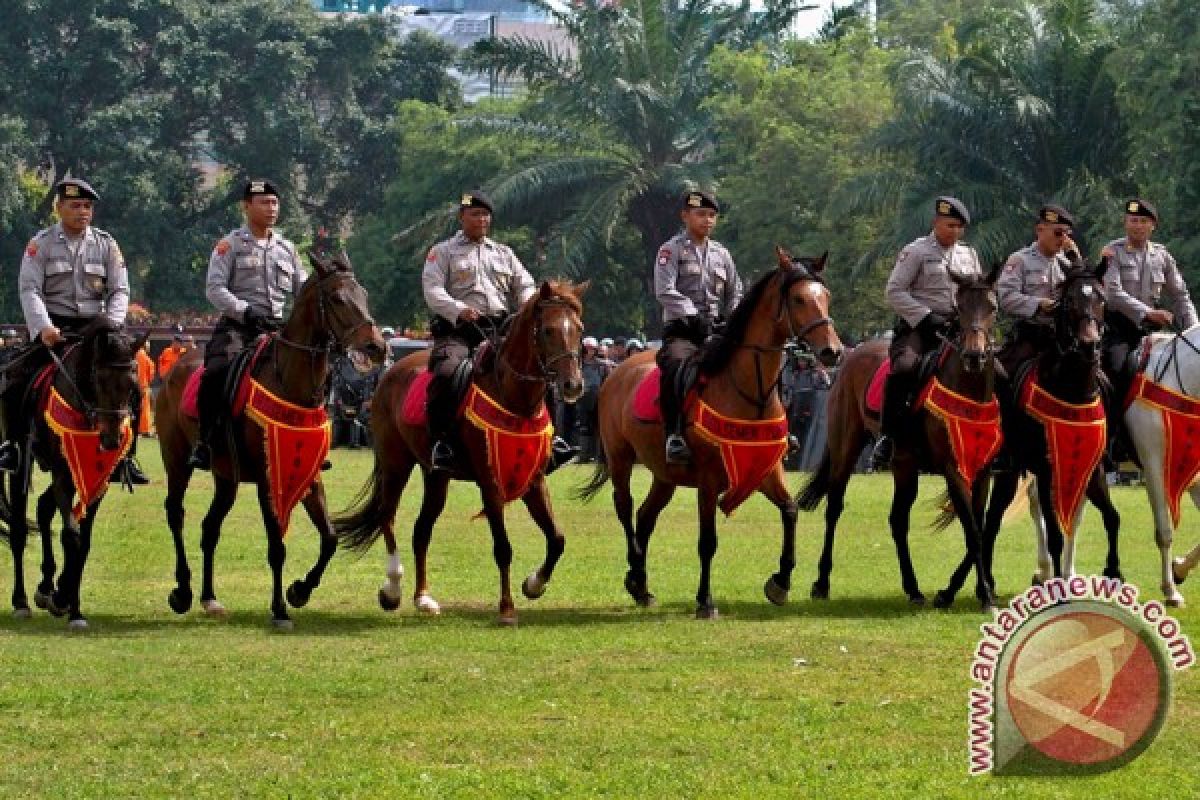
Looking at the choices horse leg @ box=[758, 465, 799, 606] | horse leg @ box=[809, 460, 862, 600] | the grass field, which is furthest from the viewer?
horse leg @ box=[809, 460, 862, 600]

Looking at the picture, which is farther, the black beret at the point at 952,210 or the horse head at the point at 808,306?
the black beret at the point at 952,210

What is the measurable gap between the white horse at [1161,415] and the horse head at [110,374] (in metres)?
7.24

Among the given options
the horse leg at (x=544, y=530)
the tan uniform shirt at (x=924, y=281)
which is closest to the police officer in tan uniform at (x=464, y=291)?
the horse leg at (x=544, y=530)

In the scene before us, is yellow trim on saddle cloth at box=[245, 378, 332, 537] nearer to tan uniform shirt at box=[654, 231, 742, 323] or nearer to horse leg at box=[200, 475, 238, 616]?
horse leg at box=[200, 475, 238, 616]

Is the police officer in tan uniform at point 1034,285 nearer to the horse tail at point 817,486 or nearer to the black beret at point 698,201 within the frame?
the horse tail at point 817,486

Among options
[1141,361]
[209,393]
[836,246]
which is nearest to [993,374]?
[1141,361]

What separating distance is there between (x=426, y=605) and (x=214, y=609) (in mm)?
1484

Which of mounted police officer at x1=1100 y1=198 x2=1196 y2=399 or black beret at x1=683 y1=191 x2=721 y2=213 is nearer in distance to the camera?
black beret at x1=683 y1=191 x2=721 y2=213

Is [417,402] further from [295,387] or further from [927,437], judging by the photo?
[927,437]

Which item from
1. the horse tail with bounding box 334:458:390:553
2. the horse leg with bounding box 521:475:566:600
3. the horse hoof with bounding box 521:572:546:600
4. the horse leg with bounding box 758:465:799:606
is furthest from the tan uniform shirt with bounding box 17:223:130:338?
the horse leg with bounding box 758:465:799:606

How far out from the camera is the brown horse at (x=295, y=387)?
1642 cm

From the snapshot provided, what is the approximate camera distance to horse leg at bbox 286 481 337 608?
675 inches

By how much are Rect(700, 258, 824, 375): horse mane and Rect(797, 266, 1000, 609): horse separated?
3.70ft

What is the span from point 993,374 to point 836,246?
131ft
